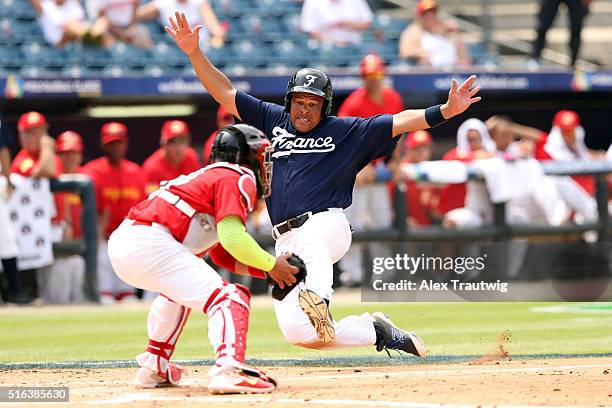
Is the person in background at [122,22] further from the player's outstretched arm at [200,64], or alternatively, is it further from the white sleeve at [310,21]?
the player's outstretched arm at [200,64]

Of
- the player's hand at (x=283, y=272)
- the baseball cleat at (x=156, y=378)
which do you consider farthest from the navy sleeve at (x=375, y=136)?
the baseball cleat at (x=156, y=378)

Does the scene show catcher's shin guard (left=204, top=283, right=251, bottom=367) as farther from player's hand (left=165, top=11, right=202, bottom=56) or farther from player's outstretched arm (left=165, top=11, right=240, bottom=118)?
player's hand (left=165, top=11, right=202, bottom=56)

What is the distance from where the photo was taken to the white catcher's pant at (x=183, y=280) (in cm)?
538

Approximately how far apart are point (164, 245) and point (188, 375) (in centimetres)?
111

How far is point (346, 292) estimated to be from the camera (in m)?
12.0

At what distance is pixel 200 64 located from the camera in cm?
689

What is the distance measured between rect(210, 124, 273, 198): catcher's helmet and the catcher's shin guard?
0.62 m

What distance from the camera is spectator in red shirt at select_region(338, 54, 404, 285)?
12141 mm

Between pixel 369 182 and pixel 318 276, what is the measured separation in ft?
20.3

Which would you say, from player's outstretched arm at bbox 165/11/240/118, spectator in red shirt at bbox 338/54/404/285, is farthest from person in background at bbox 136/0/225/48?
player's outstretched arm at bbox 165/11/240/118

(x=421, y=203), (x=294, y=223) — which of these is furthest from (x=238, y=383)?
(x=421, y=203)

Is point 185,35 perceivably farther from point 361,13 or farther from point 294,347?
point 361,13

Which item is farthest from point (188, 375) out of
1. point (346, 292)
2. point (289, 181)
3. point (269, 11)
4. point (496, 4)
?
point (496, 4)

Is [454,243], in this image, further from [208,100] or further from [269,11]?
[269,11]
